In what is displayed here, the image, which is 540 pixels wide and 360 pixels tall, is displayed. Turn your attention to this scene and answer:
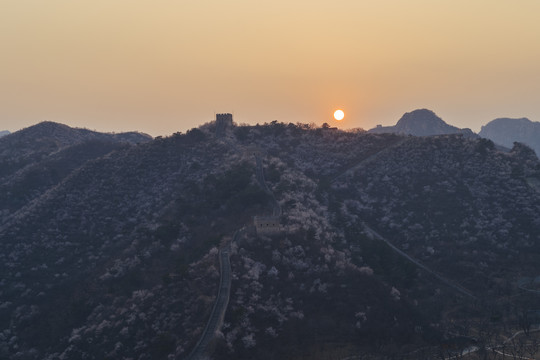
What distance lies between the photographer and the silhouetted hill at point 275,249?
219ft

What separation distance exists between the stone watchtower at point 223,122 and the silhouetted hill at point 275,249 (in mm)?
9203

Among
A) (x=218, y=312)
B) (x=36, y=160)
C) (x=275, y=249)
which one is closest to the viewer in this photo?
(x=218, y=312)

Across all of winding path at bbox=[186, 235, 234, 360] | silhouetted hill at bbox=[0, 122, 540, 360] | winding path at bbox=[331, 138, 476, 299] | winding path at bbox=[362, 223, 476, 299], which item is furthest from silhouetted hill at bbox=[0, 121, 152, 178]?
winding path at bbox=[362, 223, 476, 299]

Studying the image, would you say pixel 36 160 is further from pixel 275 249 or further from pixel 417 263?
pixel 417 263

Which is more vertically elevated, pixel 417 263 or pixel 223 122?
pixel 223 122

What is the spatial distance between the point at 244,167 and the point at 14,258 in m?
59.2

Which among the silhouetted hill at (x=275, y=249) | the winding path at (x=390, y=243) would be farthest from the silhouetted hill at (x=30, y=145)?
the winding path at (x=390, y=243)

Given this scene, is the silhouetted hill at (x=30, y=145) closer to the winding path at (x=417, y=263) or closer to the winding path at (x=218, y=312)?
the winding path at (x=218, y=312)

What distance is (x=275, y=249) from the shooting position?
80.8m

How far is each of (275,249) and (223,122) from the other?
9381 cm

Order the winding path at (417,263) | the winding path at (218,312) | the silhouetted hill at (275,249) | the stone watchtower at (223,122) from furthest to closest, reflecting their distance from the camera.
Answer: the stone watchtower at (223,122)
the winding path at (417,263)
the silhouetted hill at (275,249)
the winding path at (218,312)

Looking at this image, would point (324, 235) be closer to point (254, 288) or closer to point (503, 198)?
point (254, 288)

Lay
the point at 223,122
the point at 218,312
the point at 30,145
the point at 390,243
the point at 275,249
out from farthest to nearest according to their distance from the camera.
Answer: the point at 30,145 → the point at 223,122 → the point at 390,243 → the point at 275,249 → the point at 218,312

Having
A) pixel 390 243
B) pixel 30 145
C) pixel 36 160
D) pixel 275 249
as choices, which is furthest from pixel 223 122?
pixel 275 249
